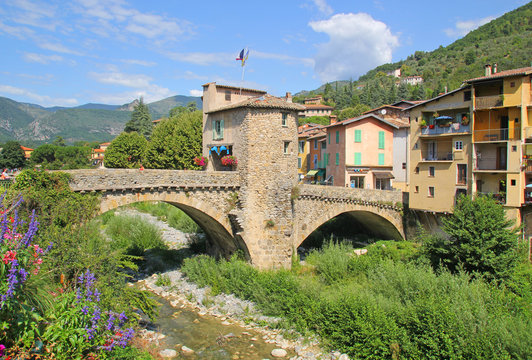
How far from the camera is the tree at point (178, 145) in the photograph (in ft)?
128

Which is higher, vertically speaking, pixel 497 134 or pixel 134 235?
pixel 497 134

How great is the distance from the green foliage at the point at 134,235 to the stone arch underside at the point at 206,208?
5.30m

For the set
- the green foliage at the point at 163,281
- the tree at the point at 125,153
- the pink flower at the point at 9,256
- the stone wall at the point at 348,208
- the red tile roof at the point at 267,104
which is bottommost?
the green foliage at the point at 163,281

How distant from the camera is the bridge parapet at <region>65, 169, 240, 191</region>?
16.6m

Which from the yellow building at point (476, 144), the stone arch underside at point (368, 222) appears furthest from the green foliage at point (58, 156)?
the yellow building at point (476, 144)

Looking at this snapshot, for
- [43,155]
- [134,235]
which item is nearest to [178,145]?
[134,235]

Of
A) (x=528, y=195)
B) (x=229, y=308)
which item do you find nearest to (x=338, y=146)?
(x=528, y=195)

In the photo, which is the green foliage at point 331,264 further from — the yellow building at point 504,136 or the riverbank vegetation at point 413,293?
the yellow building at point 504,136

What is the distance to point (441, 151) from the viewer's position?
27578 mm

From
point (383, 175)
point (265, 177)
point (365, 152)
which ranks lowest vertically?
point (383, 175)

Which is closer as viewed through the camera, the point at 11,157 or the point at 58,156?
the point at 11,157

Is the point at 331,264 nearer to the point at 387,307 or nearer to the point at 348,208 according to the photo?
the point at 348,208

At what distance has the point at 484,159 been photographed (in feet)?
82.4

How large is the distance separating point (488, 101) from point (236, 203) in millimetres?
17158
